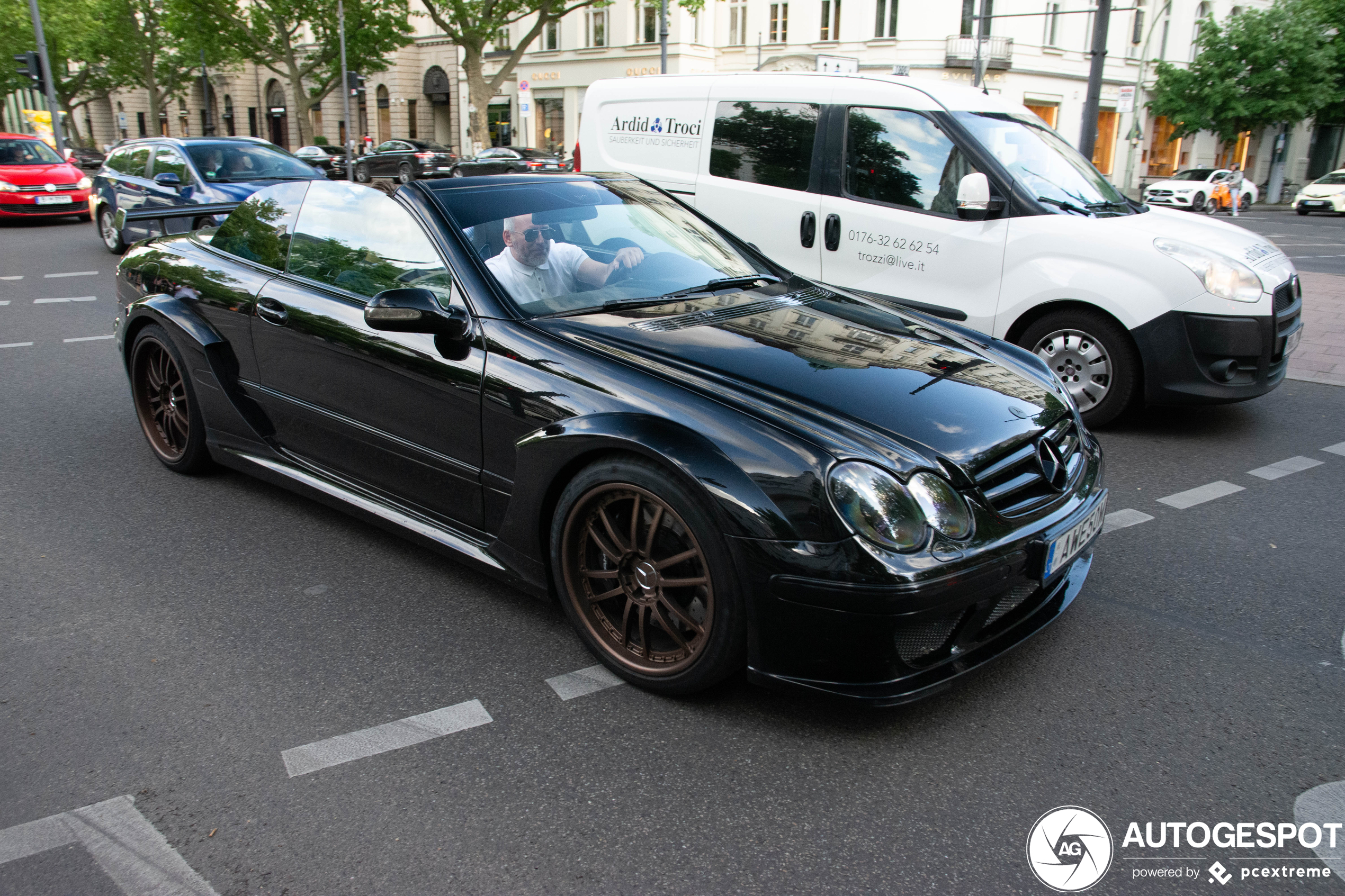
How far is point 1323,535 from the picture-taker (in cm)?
421

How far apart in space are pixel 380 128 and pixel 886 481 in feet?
190

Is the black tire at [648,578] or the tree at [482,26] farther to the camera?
the tree at [482,26]

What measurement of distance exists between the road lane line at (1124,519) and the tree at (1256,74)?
39.1 metres

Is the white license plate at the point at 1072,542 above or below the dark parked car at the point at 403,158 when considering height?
below

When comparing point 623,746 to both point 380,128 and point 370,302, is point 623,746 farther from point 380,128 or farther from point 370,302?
point 380,128

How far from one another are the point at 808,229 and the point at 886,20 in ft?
119

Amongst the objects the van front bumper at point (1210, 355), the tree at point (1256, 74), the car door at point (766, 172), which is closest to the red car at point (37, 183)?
the car door at point (766, 172)

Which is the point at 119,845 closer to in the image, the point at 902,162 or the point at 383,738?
the point at 383,738

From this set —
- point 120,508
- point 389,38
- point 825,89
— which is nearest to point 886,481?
point 120,508

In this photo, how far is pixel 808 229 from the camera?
21.6 ft

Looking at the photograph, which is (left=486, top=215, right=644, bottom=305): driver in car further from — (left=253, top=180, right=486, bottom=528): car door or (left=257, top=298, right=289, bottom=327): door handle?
(left=257, top=298, right=289, bottom=327): door handle

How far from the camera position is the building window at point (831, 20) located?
131ft

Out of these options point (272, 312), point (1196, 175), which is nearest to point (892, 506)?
point (272, 312)

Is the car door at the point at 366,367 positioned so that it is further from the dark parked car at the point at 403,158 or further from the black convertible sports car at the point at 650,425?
the dark parked car at the point at 403,158
